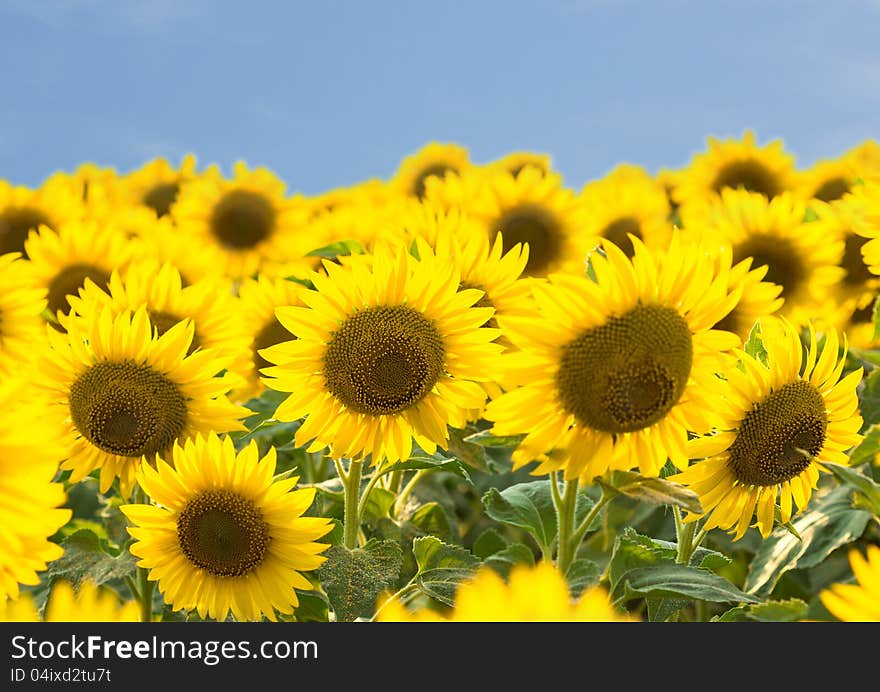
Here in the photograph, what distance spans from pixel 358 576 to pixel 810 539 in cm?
119

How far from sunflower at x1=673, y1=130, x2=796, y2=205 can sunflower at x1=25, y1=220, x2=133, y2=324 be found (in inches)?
111

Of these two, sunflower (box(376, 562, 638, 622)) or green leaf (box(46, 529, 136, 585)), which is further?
green leaf (box(46, 529, 136, 585))

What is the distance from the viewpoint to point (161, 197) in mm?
5641

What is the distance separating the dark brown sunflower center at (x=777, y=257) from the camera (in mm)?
3711

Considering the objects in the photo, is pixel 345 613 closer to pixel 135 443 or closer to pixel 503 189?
pixel 135 443

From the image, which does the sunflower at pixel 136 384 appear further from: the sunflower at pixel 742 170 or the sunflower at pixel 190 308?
the sunflower at pixel 742 170

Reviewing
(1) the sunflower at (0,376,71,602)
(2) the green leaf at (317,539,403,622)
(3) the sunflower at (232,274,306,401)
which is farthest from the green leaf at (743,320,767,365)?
(3) the sunflower at (232,274,306,401)

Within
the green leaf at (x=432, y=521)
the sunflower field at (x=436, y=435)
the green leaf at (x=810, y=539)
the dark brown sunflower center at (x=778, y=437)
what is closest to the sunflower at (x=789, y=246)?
the sunflower field at (x=436, y=435)

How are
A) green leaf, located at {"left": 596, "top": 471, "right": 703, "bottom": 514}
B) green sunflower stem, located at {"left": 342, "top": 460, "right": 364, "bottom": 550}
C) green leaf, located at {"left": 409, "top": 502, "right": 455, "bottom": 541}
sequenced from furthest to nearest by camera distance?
green leaf, located at {"left": 409, "top": 502, "right": 455, "bottom": 541}, green sunflower stem, located at {"left": 342, "top": 460, "right": 364, "bottom": 550}, green leaf, located at {"left": 596, "top": 471, "right": 703, "bottom": 514}

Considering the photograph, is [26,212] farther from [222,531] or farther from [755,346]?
[755,346]

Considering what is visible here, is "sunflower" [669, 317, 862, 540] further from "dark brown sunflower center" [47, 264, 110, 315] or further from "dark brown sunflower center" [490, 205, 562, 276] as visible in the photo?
"dark brown sunflower center" [47, 264, 110, 315]

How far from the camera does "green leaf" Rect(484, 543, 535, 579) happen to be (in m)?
1.85

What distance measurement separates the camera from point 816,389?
1.84 m
